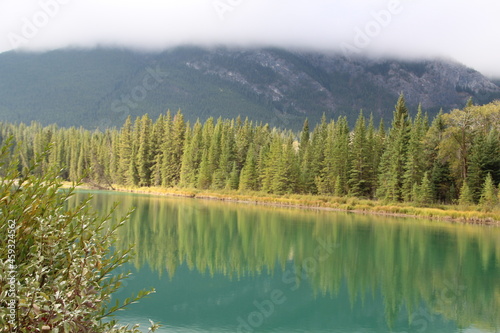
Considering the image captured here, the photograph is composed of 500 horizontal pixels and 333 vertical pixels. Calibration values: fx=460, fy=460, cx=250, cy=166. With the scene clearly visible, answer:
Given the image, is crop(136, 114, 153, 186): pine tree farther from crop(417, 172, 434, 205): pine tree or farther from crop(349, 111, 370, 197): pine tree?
crop(417, 172, 434, 205): pine tree

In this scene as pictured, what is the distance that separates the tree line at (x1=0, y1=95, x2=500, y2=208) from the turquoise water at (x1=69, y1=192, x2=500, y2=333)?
14.4 meters

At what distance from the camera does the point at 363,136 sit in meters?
61.8

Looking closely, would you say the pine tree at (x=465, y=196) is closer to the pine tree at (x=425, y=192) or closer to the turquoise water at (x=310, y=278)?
the pine tree at (x=425, y=192)

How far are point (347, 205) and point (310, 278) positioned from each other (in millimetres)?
36312

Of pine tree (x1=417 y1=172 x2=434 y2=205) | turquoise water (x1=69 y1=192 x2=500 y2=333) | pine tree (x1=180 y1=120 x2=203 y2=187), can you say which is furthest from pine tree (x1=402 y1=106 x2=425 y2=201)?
pine tree (x1=180 y1=120 x2=203 y2=187)

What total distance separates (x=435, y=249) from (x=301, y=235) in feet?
26.9

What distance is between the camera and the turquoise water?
14234 millimetres

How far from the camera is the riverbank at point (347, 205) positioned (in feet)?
143

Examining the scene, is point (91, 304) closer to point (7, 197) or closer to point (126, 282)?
point (7, 197)

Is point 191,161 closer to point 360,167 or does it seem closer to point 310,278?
point 360,167

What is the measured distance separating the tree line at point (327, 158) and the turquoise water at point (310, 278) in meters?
14.4

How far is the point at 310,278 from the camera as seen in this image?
63.8 ft

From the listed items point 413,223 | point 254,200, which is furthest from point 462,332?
point 254,200

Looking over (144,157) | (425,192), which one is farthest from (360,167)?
A: (144,157)
